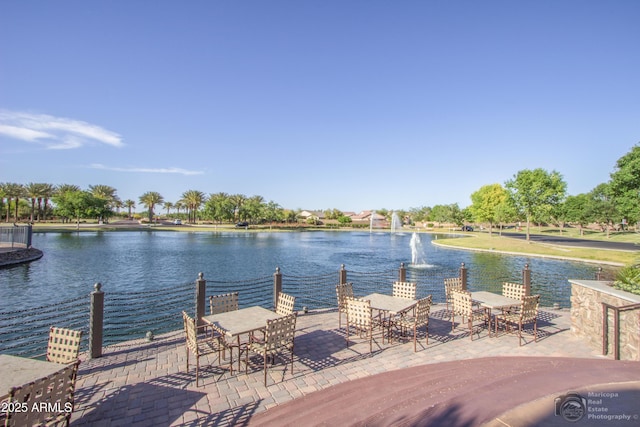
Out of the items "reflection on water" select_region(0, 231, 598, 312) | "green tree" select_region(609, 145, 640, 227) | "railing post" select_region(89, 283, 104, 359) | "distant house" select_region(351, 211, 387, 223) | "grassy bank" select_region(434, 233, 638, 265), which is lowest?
"reflection on water" select_region(0, 231, 598, 312)

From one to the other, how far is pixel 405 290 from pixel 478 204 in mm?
62994

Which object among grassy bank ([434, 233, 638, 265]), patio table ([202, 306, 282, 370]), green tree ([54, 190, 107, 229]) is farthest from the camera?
green tree ([54, 190, 107, 229])

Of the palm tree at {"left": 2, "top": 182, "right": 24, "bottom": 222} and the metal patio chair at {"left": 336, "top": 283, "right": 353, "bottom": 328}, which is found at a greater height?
the palm tree at {"left": 2, "top": 182, "right": 24, "bottom": 222}

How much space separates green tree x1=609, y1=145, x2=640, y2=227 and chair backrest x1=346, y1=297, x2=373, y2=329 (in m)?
33.0

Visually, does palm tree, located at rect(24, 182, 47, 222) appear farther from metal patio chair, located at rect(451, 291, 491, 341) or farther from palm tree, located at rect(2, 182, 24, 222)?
metal patio chair, located at rect(451, 291, 491, 341)

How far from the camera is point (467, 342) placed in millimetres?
6973

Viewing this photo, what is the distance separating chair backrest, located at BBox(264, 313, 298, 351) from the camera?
5.13 m

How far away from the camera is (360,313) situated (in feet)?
21.1

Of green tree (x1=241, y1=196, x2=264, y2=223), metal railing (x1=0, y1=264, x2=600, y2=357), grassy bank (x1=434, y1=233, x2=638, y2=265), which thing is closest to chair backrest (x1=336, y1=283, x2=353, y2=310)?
metal railing (x1=0, y1=264, x2=600, y2=357)

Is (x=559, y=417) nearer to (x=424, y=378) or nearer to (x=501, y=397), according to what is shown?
(x=501, y=397)

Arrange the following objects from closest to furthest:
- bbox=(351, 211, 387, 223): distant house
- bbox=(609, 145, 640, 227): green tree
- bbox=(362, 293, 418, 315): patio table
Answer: bbox=(362, 293, 418, 315): patio table → bbox=(609, 145, 640, 227): green tree → bbox=(351, 211, 387, 223): distant house

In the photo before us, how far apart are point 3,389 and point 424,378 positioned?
5.21m

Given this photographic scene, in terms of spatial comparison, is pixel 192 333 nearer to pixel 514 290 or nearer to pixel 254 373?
Answer: pixel 254 373

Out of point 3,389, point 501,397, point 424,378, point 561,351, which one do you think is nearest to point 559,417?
point 501,397
